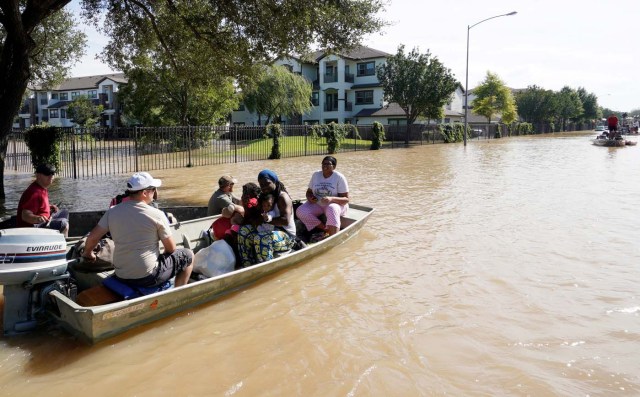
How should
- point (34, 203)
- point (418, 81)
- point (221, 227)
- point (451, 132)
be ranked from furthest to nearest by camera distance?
1. point (451, 132)
2. point (418, 81)
3. point (221, 227)
4. point (34, 203)

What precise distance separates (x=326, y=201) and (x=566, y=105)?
89826 millimetres

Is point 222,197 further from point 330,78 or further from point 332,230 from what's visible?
point 330,78

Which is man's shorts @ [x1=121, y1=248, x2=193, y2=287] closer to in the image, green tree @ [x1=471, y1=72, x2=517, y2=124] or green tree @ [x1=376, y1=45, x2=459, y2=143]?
green tree @ [x1=376, y1=45, x2=459, y2=143]

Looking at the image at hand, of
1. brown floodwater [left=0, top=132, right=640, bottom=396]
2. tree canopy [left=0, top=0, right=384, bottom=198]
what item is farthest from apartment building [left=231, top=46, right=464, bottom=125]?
brown floodwater [left=0, top=132, right=640, bottom=396]

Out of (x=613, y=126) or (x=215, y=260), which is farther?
(x=613, y=126)

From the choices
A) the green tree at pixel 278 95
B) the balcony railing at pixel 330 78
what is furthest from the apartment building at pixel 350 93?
the green tree at pixel 278 95

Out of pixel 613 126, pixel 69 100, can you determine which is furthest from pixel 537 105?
pixel 69 100

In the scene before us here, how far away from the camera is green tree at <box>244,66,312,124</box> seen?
147ft

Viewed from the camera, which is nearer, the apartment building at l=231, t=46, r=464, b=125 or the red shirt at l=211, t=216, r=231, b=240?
the red shirt at l=211, t=216, r=231, b=240

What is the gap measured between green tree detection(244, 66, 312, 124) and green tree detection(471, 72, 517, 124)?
28017 mm

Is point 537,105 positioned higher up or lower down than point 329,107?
higher up

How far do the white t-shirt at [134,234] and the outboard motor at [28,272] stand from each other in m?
0.64

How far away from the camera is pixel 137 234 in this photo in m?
5.08

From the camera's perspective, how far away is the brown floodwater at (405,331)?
4.46 metres
